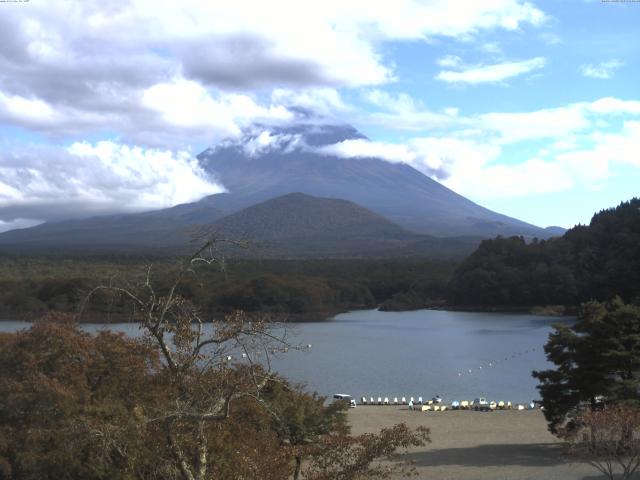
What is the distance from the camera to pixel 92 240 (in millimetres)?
120438

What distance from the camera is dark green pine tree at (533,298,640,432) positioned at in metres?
12.4

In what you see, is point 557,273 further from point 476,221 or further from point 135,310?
point 476,221

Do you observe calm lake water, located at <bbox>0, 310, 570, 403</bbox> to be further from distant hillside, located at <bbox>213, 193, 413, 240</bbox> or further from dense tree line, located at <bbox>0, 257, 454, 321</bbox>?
distant hillside, located at <bbox>213, 193, 413, 240</bbox>

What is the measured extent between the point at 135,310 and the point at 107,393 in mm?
3607

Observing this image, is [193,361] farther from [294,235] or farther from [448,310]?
[294,235]

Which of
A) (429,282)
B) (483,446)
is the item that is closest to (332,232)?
(429,282)

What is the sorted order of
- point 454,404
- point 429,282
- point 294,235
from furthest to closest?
point 294,235, point 429,282, point 454,404

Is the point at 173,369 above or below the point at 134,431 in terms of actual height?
above

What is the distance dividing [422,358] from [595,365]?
63.5 ft

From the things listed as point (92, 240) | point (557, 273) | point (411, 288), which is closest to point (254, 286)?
point (411, 288)

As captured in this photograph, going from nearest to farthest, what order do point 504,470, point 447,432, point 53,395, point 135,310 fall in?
point 135,310 < point 53,395 < point 504,470 < point 447,432

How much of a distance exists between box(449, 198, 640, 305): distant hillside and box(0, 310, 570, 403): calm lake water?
542 cm

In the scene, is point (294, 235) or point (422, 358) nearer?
point (422, 358)

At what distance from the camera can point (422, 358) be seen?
31.8 metres
